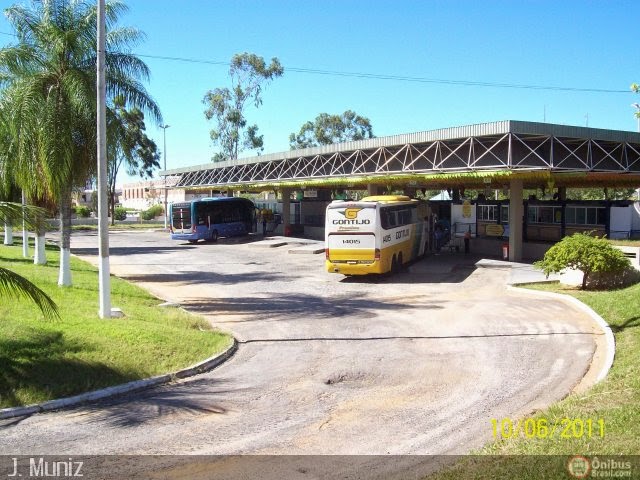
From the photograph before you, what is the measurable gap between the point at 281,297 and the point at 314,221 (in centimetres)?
2972

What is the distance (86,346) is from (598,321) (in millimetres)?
11359

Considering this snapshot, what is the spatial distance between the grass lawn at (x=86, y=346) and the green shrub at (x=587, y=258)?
11.2 m

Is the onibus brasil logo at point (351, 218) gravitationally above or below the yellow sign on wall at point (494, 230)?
above

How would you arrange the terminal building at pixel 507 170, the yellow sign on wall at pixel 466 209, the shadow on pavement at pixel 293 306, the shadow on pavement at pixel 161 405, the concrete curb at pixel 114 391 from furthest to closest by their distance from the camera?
the yellow sign on wall at pixel 466 209, the terminal building at pixel 507 170, the shadow on pavement at pixel 293 306, the concrete curb at pixel 114 391, the shadow on pavement at pixel 161 405

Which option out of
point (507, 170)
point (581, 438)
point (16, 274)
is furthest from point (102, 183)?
point (507, 170)

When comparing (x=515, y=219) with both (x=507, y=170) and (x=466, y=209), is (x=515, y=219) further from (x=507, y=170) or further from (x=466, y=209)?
(x=466, y=209)

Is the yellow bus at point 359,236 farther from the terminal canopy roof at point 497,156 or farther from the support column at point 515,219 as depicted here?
the support column at point 515,219

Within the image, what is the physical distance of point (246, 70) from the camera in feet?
202

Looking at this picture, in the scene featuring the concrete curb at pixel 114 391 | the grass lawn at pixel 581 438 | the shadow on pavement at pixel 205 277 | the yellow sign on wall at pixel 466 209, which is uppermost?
the yellow sign on wall at pixel 466 209

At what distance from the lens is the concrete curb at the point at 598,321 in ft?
33.6

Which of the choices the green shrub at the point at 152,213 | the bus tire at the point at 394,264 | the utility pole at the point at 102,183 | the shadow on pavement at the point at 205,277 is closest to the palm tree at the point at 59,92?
the utility pole at the point at 102,183

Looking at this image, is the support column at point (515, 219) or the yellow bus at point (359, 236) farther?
the support column at point (515, 219)

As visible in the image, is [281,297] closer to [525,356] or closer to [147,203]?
[525,356]
